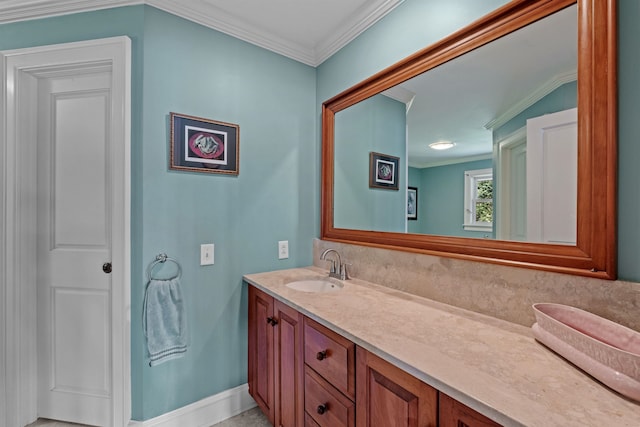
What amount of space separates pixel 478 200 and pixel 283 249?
4.19 ft

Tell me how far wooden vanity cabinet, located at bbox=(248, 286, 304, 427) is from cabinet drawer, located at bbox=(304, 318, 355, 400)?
7 cm

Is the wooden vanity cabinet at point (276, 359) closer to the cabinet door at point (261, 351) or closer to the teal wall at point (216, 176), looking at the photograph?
the cabinet door at point (261, 351)

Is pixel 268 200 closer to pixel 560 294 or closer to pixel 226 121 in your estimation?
pixel 226 121

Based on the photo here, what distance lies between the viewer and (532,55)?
3.52 feet

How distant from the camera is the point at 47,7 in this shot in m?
1.59

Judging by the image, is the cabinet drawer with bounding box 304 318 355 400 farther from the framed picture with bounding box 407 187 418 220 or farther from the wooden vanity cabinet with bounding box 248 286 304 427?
the framed picture with bounding box 407 187 418 220

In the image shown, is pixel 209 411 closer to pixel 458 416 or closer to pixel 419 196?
pixel 458 416

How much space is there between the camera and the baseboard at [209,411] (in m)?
1.61

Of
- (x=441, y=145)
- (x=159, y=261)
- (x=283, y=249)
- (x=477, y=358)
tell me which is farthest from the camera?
(x=283, y=249)

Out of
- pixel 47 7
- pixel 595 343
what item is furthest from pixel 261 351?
pixel 47 7

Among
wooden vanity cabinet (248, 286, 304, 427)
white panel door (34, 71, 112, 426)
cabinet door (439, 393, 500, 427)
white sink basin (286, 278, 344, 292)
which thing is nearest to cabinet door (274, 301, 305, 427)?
wooden vanity cabinet (248, 286, 304, 427)

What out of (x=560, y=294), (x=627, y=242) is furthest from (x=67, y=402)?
(x=627, y=242)

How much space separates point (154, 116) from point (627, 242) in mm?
2058

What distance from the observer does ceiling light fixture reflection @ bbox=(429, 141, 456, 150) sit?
1435mm
